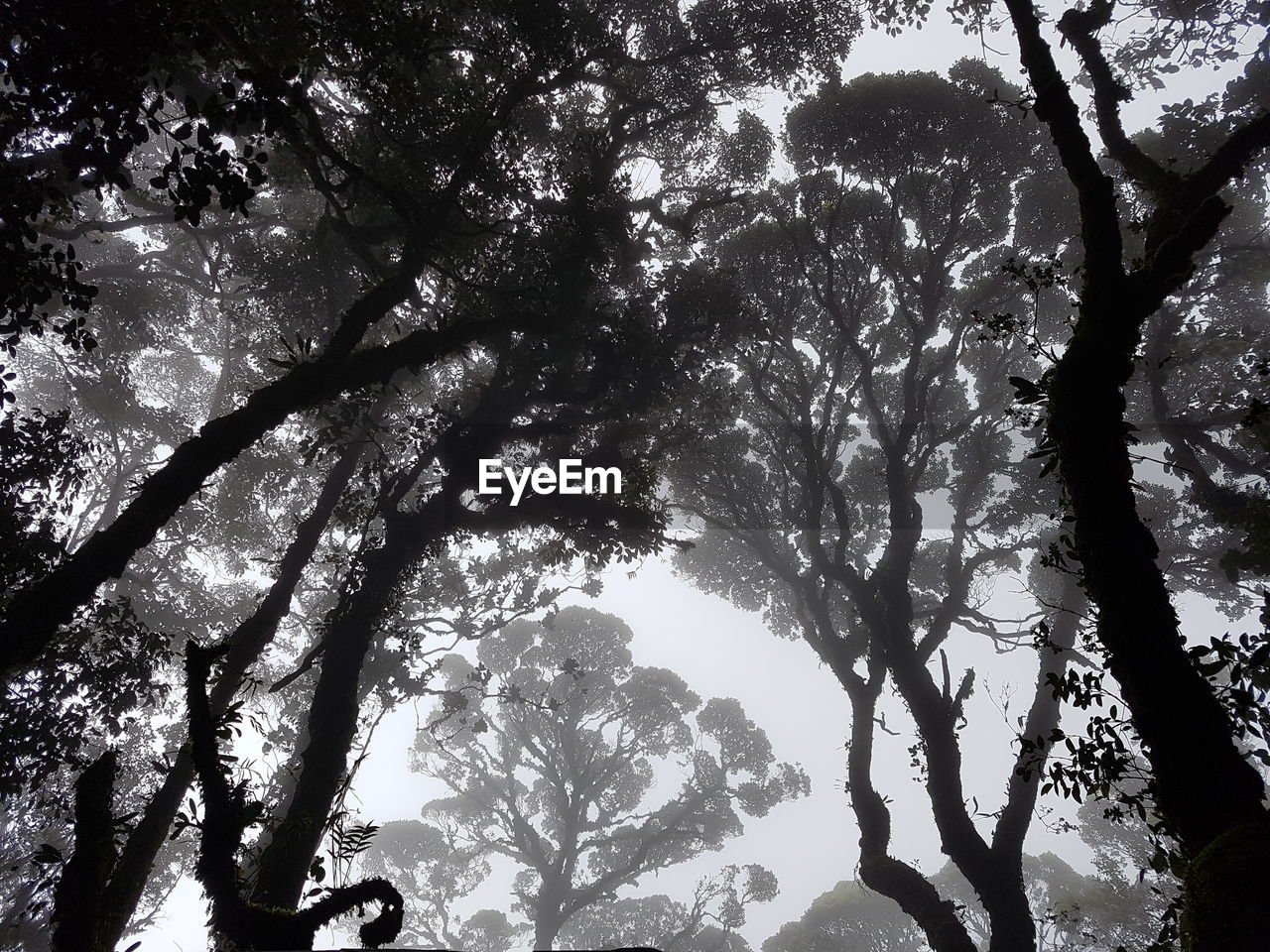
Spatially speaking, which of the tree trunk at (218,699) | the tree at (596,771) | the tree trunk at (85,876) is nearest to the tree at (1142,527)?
the tree trunk at (85,876)

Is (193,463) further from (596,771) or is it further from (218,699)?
(596,771)

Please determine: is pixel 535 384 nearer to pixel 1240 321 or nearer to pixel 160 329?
pixel 160 329

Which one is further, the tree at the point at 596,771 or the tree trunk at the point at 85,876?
the tree at the point at 596,771

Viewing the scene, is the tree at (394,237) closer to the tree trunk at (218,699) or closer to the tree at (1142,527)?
the tree trunk at (218,699)

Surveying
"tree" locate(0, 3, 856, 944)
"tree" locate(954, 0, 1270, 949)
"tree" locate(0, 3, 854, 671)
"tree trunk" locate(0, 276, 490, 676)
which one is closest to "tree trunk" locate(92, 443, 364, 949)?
"tree" locate(0, 3, 856, 944)

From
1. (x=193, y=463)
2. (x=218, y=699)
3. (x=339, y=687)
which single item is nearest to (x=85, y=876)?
(x=193, y=463)

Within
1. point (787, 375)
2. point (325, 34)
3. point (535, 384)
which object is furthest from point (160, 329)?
point (787, 375)

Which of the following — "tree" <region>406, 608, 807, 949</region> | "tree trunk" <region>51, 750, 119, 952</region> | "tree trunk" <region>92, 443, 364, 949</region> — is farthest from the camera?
"tree" <region>406, 608, 807, 949</region>

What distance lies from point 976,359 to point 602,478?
13833 mm

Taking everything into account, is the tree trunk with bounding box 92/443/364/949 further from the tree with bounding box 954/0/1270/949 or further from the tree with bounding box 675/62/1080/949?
the tree with bounding box 675/62/1080/949

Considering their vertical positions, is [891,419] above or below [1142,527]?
above

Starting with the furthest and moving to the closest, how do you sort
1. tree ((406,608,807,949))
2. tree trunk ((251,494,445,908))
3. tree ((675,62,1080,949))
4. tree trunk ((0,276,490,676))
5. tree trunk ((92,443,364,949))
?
1. tree ((406,608,807,949))
2. tree ((675,62,1080,949))
3. tree trunk ((251,494,445,908))
4. tree trunk ((92,443,364,949))
5. tree trunk ((0,276,490,676))

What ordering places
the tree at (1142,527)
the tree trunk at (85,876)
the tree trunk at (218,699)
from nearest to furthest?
the tree at (1142,527) < the tree trunk at (85,876) < the tree trunk at (218,699)

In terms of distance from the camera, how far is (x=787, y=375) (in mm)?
18297
